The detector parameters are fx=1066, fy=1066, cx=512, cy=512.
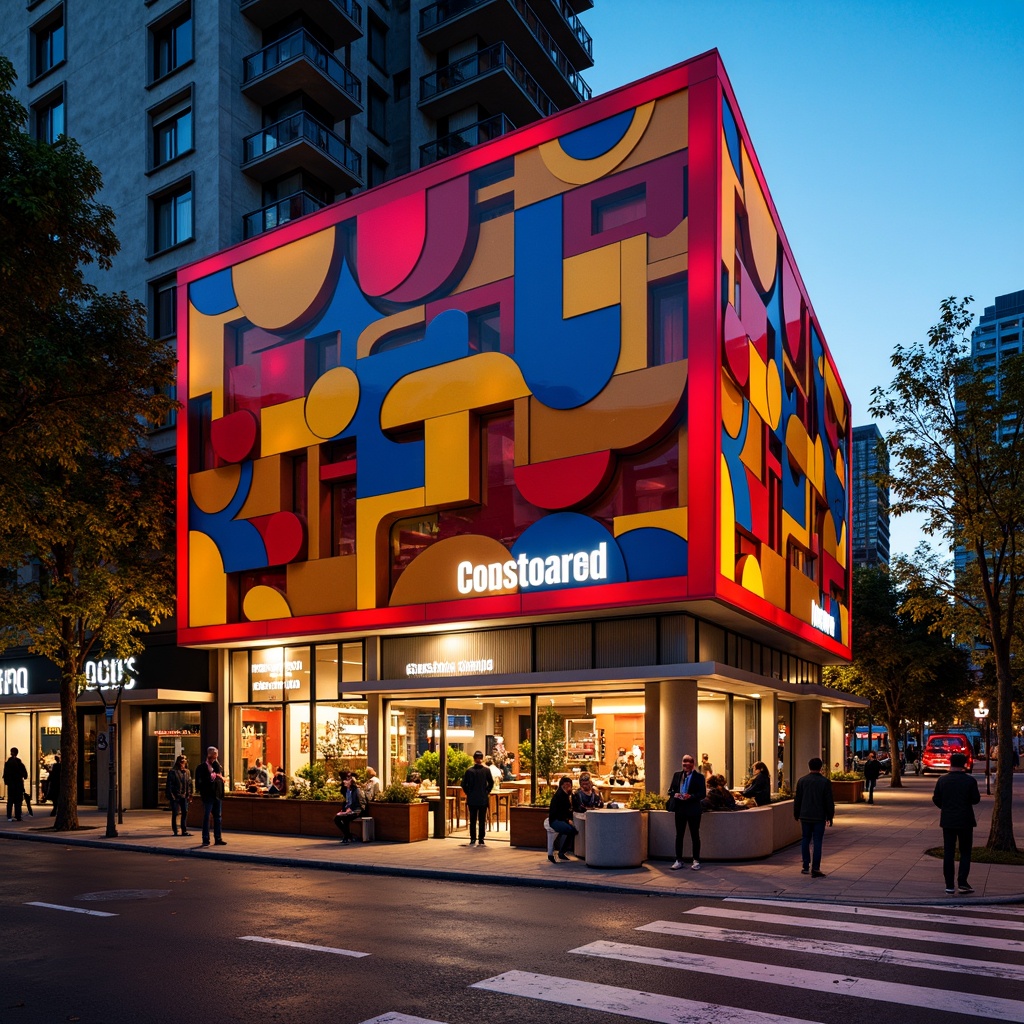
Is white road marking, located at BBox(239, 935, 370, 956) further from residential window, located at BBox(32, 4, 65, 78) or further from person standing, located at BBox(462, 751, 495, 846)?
residential window, located at BBox(32, 4, 65, 78)

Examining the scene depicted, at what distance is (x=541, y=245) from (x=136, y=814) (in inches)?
814

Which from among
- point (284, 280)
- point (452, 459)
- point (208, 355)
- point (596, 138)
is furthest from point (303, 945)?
point (208, 355)

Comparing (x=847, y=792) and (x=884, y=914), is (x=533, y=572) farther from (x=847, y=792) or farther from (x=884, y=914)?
(x=847, y=792)

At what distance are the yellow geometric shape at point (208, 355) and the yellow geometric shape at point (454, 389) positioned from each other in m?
6.53

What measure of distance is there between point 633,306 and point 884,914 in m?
13.0

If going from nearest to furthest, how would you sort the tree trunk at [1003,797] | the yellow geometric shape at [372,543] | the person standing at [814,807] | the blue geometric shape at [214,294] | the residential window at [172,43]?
1. the person standing at [814,807]
2. the tree trunk at [1003,797]
3. the yellow geometric shape at [372,543]
4. the blue geometric shape at [214,294]
5. the residential window at [172,43]

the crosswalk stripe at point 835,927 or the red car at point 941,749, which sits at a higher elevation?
the crosswalk stripe at point 835,927

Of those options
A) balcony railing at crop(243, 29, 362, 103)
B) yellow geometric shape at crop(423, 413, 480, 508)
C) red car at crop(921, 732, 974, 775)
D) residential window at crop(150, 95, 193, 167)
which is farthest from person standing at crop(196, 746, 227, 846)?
red car at crop(921, 732, 974, 775)

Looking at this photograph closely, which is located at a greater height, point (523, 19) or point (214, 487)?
point (523, 19)

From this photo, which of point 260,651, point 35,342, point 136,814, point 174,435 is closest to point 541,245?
point 35,342

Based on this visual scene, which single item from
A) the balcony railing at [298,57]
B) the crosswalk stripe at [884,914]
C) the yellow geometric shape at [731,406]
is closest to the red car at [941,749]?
the yellow geometric shape at [731,406]

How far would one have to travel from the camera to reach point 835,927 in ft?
40.7

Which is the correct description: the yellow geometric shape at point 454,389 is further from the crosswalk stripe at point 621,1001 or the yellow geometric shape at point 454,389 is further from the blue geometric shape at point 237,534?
the crosswalk stripe at point 621,1001

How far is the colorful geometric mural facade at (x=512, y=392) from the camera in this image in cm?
2167
